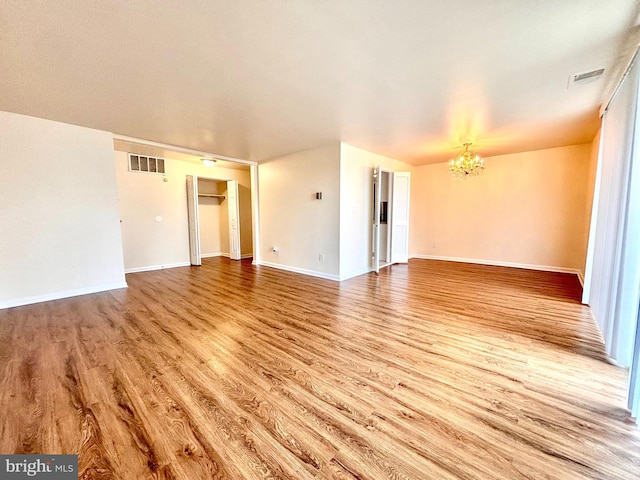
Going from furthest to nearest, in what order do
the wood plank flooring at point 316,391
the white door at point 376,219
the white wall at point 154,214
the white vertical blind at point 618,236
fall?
the white wall at point 154,214 → the white door at point 376,219 → the white vertical blind at point 618,236 → the wood plank flooring at point 316,391

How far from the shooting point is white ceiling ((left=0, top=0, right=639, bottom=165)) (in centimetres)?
171

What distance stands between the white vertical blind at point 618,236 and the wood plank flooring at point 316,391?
0.90 feet

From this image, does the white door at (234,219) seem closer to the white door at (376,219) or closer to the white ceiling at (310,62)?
the white ceiling at (310,62)

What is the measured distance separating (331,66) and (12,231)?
481cm

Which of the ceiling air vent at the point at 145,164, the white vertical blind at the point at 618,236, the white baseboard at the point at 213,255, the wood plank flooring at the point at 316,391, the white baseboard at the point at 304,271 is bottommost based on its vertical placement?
the wood plank flooring at the point at 316,391

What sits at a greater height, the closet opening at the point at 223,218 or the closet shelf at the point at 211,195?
the closet shelf at the point at 211,195

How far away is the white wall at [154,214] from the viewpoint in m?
5.75

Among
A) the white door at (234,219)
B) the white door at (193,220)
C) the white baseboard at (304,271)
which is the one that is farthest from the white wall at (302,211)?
the white door at (193,220)

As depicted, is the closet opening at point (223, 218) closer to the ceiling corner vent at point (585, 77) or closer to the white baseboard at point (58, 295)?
the white baseboard at point (58, 295)

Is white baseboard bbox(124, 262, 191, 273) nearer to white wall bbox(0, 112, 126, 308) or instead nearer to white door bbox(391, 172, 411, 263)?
white wall bbox(0, 112, 126, 308)

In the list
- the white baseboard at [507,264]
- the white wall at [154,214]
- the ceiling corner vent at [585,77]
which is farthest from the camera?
the white wall at [154,214]

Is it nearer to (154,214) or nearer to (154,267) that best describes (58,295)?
(154,267)

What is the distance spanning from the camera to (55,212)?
3.85 metres

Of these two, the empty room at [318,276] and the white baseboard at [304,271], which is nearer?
Result: the empty room at [318,276]
